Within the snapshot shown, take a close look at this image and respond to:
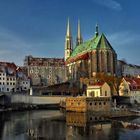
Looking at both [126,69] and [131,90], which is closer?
[131,90]

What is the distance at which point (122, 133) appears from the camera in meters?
43.9

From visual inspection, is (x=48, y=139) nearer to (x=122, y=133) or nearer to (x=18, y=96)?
(x=122, y=133)

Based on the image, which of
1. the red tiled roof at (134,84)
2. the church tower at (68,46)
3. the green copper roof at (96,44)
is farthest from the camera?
the church tower at (68,46)

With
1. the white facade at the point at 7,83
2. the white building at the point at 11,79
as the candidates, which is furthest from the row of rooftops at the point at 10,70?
the white facade at the point at 7,83

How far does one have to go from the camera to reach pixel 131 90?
91.9 metres

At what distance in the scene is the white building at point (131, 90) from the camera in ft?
296

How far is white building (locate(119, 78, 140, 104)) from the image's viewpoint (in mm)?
90294

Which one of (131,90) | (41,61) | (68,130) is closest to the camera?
(68,130)

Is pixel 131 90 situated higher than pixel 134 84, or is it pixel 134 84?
pixel 134 84

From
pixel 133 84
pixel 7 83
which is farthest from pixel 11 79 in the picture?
pixel 133 84

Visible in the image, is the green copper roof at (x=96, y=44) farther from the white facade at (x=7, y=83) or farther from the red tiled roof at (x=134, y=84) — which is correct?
the white facade at (x=7, y=83)

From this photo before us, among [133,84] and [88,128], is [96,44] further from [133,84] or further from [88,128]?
[88,128]

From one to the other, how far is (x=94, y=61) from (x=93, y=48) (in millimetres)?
6454

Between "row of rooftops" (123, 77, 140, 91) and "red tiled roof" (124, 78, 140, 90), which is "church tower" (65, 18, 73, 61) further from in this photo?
"row of rooftops" (123, 77, 140, 91)
